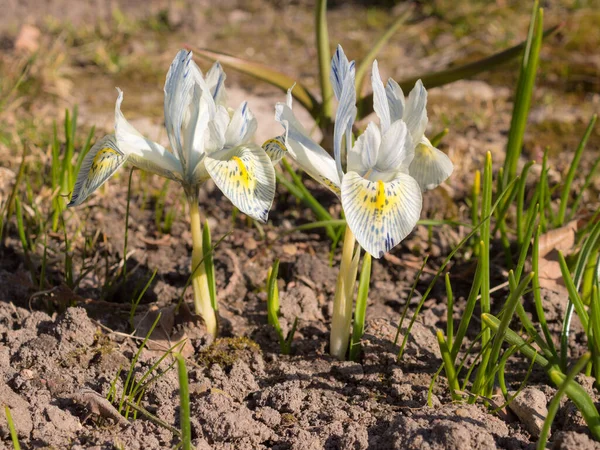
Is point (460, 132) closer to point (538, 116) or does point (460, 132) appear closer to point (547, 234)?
point (538, 116)

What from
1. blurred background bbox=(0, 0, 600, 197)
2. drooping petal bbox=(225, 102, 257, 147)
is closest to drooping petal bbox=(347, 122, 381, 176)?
drooping petal bbox=(225, 102, 257, 147)

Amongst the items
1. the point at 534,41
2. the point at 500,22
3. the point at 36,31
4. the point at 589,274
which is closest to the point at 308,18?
the point at 500,22

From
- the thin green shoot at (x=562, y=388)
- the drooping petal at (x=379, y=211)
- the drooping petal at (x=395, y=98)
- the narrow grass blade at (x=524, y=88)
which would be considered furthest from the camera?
the narrow grass blade at (x=524, y=88)

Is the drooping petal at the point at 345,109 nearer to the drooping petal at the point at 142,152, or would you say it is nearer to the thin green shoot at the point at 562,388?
Result: the drooping petal at the point at 142,152

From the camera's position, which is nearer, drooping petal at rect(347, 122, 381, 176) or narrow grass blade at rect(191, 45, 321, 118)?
drooping petal at rect(347, 122, 381, 176)

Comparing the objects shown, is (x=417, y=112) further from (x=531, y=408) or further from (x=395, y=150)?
(x=531, y=408)

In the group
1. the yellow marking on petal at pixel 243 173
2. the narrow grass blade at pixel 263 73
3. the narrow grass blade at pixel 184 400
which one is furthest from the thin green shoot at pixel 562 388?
the narrow grass blade at pixel 263 73

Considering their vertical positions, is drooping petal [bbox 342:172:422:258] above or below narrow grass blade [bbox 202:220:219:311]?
above

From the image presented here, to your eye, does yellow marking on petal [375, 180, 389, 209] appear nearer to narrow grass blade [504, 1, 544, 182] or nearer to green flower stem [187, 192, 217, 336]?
green flower stem [187, 192, 217, 336]

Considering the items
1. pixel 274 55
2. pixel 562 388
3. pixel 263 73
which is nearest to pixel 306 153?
pixel 562 388
